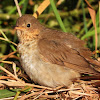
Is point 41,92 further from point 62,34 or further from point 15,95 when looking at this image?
point 62,34

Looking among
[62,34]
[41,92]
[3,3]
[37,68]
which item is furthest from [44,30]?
[3,3]

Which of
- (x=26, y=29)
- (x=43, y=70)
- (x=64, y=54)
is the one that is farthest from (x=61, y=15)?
(x=43, y=70)

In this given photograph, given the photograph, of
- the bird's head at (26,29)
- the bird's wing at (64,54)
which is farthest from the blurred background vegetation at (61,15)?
the bird's wing at (64,54)

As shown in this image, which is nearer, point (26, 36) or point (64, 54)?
point (64, 54)

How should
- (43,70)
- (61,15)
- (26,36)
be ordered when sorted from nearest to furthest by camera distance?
1. (43,70)
2. (26,36)
3. (61,15)

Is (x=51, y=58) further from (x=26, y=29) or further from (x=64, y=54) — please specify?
(x=26, y=29)

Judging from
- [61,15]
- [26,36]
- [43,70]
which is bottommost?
[43,70]

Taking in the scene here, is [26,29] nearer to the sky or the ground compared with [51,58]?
nearer to the sky
